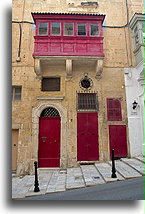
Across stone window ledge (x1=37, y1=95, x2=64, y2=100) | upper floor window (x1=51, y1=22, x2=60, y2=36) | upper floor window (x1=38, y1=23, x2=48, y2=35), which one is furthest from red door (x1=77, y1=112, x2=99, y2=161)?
upper floor window (x1=38, y1=23, x2=48, y2=35)

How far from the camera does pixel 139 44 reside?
7.51 metres

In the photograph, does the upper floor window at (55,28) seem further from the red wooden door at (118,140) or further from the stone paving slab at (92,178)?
the stone paving slab at (92,178)

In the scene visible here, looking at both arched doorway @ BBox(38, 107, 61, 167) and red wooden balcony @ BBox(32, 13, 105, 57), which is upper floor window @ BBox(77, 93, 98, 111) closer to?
arched doorway @ BBox(38, 107, 61, 167)

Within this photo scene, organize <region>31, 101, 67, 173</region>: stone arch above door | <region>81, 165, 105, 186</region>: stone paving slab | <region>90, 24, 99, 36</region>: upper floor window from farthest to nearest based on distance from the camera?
<region>90, 24, 99, 36</region>: upper floor window, <region>31, 101, 67, 173</region>: stone arch above door, <region>81, 165, 105, 186</region>: stone paving slab

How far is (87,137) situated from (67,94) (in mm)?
2289

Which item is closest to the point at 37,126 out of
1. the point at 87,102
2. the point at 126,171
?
the point at 87,102

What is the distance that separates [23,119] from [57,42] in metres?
4.02

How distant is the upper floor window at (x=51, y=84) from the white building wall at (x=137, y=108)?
11.5ft

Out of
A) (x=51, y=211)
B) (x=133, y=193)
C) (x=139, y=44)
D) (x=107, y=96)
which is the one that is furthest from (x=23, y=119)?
(x=139, y=44)

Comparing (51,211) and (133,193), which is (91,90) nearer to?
Result: (133,193)

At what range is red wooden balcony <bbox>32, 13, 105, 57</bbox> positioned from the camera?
7367mm

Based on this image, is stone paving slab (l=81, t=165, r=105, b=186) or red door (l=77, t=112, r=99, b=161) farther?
red door (l=77, t=112, r=99, b=161)

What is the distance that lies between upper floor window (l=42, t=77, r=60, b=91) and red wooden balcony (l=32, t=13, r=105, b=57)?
128 centimetres

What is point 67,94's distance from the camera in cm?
770
